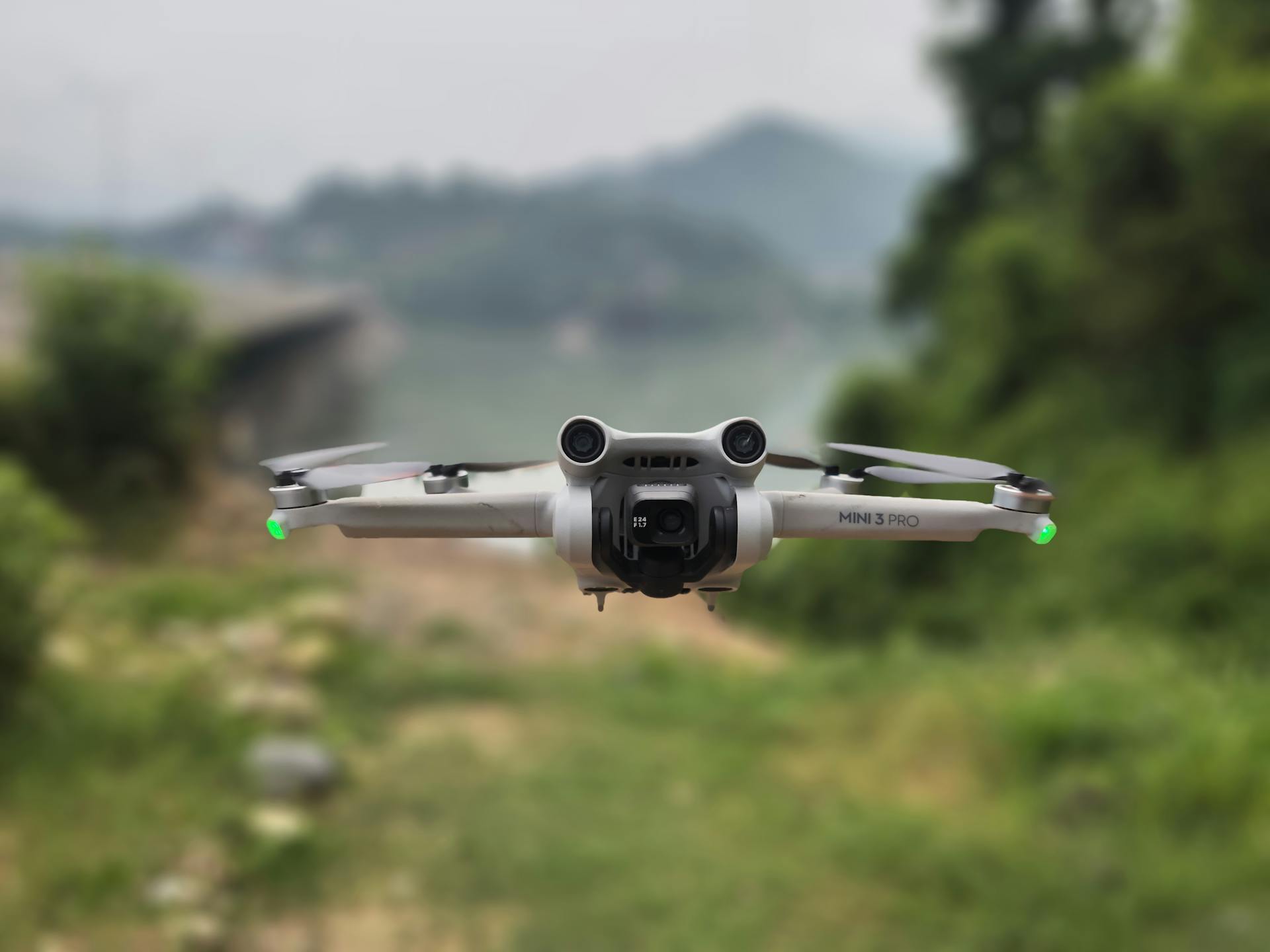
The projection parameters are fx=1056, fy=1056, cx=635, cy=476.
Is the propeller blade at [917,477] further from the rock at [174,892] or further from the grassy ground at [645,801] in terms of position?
the rock at [174,892]

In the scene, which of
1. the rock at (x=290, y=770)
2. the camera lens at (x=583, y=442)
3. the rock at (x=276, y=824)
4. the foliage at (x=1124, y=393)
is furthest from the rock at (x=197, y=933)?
the camera lens at (x=583, y=442)

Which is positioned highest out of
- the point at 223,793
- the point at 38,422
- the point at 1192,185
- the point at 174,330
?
the point at 1192,185

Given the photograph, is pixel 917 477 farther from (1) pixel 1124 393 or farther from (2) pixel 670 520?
(1) pixel 1124 393

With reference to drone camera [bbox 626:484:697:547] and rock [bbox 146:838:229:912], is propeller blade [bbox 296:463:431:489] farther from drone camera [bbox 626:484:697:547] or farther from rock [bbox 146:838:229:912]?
rock [bbox 146:838:229:912]

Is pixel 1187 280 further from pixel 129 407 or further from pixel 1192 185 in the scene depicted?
pixel 129 407

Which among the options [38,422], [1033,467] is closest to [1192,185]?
[1033,467]

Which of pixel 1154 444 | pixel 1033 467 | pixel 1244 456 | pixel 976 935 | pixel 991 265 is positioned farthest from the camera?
pixel 991 265
